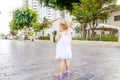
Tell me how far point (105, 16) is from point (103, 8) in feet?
3.37

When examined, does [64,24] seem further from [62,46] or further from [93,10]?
[93,10]

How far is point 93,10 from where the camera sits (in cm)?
2253

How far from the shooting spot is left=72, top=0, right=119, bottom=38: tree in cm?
2239

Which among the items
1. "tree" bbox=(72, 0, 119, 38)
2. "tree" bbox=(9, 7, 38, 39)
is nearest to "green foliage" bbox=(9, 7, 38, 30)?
"tree" bbox=(9, 7, 38, 39)

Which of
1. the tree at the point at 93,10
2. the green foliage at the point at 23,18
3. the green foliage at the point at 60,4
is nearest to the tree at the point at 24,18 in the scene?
the green foliage at the point at 23,18

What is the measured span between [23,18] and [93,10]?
101 ft

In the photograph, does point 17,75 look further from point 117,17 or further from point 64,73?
point 117,17

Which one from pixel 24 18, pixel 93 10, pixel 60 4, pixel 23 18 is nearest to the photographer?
pixel 93 10

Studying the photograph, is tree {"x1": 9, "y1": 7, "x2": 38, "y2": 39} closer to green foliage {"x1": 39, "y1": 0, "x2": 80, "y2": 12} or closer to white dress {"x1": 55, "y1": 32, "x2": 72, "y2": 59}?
green foliage {"x1": 39, "y1": 0, "x2": 80, "y2": 12}

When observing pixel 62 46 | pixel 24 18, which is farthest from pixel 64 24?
pixel 24 18

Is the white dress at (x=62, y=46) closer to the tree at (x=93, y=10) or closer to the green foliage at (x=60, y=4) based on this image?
the tree at (x=93, y=10)

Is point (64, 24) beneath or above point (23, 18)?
beneath

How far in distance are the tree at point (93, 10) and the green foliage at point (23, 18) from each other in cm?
2794

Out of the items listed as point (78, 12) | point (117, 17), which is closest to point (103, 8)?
point (78, 12)
